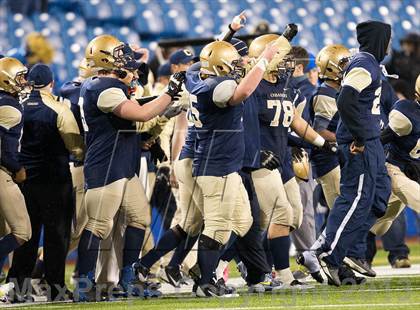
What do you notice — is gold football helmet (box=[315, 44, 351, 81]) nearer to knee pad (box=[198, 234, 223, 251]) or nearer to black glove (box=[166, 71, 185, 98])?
black glove (box=[166, 71, 185, 98])

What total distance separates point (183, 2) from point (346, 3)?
8.74 feet

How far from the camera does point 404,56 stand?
48.5 feet

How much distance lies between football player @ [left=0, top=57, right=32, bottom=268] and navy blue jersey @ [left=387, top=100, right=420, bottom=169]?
294 centimetres

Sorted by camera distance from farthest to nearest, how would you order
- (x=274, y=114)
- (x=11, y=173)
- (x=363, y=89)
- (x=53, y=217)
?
(x=274, y=114) → (x=53, y=217) → (x=363, y=89) → (x=11, y=173)

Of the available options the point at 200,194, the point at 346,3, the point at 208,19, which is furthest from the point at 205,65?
the point at 346,3

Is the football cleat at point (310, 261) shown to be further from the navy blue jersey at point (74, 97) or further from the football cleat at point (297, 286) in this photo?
→ the navy blue jersey at point (74, 97)

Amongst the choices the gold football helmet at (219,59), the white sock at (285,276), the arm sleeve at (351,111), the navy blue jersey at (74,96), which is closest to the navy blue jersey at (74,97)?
the navy blue jersey at (74,96)

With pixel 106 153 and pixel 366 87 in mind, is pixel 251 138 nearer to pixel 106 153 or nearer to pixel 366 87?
pixel 366 87

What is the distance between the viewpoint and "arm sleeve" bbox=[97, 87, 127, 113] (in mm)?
7789

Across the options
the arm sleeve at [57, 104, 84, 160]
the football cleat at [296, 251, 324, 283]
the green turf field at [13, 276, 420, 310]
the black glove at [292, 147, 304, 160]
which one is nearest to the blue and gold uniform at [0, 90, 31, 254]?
the arm sleeve at [57, 104, 84, 160]

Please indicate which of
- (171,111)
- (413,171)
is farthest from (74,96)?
(413,171)

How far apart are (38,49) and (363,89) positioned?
722 centimetres

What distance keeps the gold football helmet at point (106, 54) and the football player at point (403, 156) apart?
2.34 metres

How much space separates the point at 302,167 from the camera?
32.2 ft
